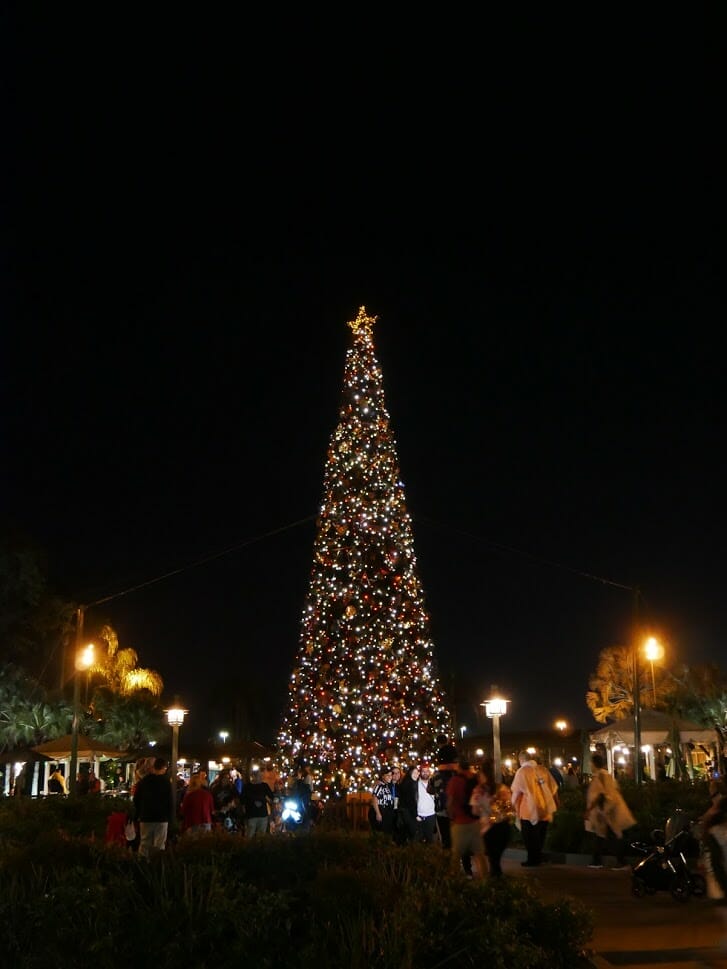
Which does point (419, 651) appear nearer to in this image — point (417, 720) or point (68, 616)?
point (417, 720)

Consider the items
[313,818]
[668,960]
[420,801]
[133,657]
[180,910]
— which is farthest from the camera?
[133,657]

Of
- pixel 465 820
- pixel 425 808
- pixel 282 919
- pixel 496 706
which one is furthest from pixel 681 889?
pixel 496 706

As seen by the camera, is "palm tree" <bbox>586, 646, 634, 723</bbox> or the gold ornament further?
"palm tree" <bbox>586, 646, 634, 723</bbox>

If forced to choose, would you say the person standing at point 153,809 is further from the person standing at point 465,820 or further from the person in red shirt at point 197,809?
the person standing at point 465,820

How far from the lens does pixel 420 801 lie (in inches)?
725

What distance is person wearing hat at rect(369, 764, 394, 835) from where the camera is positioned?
20312 millimetres

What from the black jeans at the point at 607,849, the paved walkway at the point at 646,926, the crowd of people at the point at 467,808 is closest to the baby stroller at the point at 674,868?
the paved walkway at the point at 646,926

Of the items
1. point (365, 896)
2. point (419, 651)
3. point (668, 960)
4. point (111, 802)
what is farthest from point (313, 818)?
point (365, 896)

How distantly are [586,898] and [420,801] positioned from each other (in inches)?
191

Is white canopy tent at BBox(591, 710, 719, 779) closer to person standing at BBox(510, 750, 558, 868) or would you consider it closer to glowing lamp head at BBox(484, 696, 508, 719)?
glowing lamp head at BBox(484, 696, 508, 719)

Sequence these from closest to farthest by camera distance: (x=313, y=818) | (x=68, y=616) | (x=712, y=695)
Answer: (x=313, y=818) < (x=68, y=616) < (x=712, y=695)

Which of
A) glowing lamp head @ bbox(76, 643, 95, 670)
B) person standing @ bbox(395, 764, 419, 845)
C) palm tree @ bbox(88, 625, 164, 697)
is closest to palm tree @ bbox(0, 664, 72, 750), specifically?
palm tree @ bbox(88, 625, 164, 697)

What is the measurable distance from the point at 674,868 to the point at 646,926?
1711 millimetres

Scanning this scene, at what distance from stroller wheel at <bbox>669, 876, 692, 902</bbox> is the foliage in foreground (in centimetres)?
484
